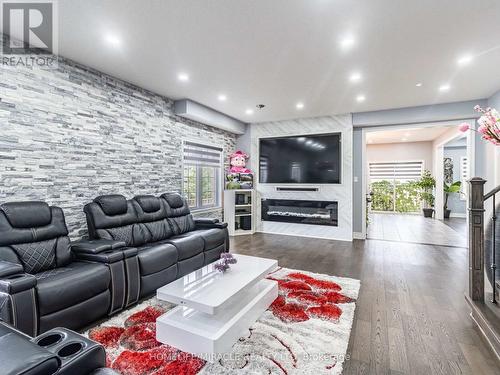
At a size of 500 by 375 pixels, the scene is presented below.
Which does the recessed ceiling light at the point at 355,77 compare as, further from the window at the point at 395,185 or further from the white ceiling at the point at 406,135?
the window at the point at 395,185

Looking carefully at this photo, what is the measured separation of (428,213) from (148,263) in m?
9.70

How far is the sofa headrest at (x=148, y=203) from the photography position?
12.0ft

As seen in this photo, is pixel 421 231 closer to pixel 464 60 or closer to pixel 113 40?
pixel 464 60

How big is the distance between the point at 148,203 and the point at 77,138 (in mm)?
1183

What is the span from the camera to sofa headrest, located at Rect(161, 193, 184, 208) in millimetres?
4103

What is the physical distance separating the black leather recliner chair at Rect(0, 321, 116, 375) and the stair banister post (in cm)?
298

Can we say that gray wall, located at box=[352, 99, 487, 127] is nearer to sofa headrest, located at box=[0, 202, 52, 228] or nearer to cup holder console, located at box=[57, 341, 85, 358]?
sofa headrest, located at box=[0, 202, 52, 228]

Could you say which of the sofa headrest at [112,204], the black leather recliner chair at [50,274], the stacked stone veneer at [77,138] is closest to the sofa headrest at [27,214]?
the black leather recliner chair at [50,274]

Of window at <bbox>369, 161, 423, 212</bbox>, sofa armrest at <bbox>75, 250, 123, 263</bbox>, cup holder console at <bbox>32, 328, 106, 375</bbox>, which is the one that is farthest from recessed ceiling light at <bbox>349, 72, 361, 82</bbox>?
window at <bbox>369, 161, 423, 212</bbox>

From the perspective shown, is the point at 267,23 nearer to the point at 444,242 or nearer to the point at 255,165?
the point at 255,165

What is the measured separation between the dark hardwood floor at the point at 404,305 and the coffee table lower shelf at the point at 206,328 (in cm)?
78

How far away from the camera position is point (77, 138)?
325cm

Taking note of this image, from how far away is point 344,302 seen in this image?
2.64m

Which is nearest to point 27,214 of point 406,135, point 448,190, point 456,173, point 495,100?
point 495,100
